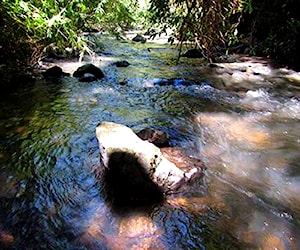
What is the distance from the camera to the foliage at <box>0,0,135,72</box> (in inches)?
185

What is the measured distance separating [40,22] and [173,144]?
2.69 meters

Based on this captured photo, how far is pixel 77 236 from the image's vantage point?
246 centimetres

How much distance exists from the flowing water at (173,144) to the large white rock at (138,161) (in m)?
0.17

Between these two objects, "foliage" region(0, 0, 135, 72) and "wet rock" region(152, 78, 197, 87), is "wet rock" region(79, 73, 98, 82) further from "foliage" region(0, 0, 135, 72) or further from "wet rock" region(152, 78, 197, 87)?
"wet rock" region(152, 78, 197, 87)

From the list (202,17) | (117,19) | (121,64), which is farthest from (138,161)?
(121,64)

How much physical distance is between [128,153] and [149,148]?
0.77ft

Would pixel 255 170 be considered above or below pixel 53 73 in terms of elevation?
above

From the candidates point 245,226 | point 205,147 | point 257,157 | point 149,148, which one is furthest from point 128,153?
point 257,157

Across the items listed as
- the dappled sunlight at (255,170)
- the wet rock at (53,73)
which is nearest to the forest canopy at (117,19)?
the wet rock at (53,73)

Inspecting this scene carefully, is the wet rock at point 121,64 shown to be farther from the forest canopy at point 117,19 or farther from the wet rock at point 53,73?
the wet rock at point 53,73

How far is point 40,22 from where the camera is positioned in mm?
4723

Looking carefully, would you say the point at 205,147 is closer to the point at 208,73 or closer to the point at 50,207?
the point at 50,207

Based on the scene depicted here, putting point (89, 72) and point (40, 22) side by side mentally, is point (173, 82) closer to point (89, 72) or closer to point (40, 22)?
point (89, 72)

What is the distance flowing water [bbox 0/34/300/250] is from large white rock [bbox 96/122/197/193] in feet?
0.54
